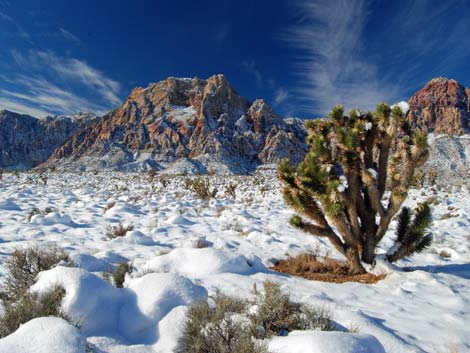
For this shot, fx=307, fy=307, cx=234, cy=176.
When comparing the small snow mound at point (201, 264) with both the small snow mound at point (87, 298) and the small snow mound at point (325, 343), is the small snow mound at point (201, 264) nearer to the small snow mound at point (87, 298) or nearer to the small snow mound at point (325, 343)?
the small snow mound at point (87, 298)

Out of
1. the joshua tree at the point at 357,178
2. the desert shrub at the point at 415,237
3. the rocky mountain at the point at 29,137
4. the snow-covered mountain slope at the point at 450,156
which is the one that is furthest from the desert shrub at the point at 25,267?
the rocky mountain at the point at 29,137

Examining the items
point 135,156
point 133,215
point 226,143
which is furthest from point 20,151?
point 133,215

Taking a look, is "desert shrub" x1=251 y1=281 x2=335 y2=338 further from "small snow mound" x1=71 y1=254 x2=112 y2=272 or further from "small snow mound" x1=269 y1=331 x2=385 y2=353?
"small snow mound" x1=71 y1=254 x2=112 y2=272

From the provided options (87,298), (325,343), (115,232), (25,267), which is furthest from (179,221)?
(325,343)

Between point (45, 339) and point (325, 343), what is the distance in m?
1.89

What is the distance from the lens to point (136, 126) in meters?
108

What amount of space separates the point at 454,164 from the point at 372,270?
249 feet

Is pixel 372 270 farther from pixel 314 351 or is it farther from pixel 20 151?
pixel 20 151

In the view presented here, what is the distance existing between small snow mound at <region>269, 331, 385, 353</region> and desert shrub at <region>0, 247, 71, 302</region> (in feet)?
8.62

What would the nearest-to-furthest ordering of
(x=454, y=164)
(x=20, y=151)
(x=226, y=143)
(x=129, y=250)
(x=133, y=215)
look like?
1. (x=129, y=250)
2. (x=133, y=215)
3. (x=454, y=164)
4. (x=226, y=143)
5. (x=20, y=151)

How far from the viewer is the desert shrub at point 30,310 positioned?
7.72 feet

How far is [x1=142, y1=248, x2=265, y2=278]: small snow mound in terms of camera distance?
437 centimetres

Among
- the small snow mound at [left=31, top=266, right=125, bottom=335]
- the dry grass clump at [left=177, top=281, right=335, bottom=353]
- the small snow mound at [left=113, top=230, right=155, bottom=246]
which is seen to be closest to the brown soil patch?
the dry grass clump at [left=177, top=281, right=335, bottom=353]

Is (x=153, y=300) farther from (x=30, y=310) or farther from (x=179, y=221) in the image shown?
(x=179, y=221)
